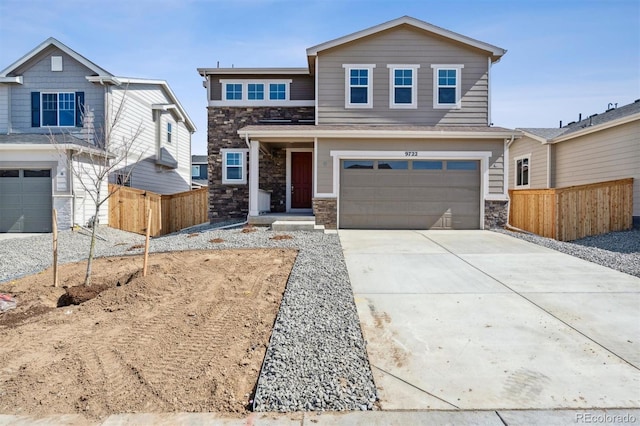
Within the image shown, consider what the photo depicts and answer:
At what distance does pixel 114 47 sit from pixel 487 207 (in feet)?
41.3

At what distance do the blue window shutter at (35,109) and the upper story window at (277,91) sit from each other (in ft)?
30.6

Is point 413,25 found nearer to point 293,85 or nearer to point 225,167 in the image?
point 293,85

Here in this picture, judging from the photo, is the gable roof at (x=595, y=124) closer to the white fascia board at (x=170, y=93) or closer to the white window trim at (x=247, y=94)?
the white window trim at (x=247, y=94)

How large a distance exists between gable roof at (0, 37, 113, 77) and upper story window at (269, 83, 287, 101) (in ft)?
21.1

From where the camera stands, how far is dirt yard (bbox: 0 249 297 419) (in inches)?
120

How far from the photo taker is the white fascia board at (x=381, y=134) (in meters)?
11.6

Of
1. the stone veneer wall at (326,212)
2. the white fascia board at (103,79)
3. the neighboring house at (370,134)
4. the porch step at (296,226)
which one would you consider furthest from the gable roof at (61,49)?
the stone veneer wall at (326,212)

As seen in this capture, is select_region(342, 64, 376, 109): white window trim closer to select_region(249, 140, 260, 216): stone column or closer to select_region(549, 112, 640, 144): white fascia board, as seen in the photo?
select_region(249, 140, 260, 216): stone column

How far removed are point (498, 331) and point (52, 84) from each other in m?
17.9

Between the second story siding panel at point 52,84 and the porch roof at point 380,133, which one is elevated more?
the second story siding panel at point 52,84

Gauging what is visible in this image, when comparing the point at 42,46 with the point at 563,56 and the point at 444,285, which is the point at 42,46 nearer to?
the point at 444,285

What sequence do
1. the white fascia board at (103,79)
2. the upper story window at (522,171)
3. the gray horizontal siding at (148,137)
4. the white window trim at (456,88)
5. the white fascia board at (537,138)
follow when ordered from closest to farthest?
1. the white window trim at (456,88)
2. the white fascia board at (103,79)
3. the gray horizontal siding at (148,137)
4. the white fascia board at (537,138)
5. the upper story window at (522,171)

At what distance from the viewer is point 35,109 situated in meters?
14.7

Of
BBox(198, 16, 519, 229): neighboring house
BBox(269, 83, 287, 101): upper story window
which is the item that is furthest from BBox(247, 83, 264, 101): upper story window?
BBox(269, 83, 287, 101): upper story window
